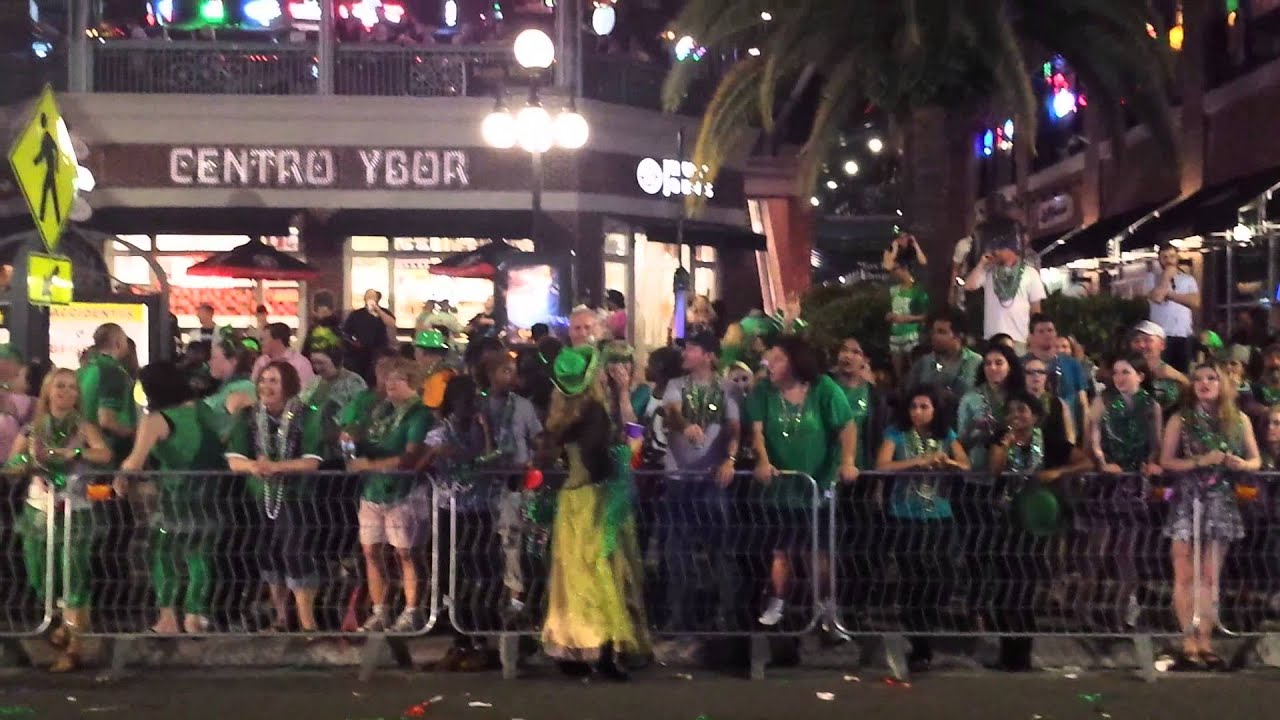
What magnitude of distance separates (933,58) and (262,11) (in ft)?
44.9

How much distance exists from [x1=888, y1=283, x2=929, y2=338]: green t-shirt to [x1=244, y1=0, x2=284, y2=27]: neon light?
14785 mm

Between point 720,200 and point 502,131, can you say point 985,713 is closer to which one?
point 502,131

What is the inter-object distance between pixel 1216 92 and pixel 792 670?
19.2 meters

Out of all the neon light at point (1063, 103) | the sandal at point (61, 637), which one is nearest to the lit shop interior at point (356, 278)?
the neon light at point (1063, 103)

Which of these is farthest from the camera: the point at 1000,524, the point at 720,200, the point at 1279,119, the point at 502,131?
the point at 720,200

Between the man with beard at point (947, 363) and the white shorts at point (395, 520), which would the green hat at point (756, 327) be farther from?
the white shorts at point (395, 520)

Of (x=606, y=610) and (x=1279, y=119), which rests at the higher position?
(x=1279, y=119)

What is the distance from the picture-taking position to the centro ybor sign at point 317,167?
23.9m

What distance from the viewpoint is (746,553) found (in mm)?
8781

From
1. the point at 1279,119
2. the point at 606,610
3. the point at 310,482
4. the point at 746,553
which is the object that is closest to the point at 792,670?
the point at 746,553

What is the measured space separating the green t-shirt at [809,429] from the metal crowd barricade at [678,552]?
248 mm

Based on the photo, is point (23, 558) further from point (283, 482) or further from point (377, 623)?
point (377, 623)

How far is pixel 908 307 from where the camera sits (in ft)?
42.4

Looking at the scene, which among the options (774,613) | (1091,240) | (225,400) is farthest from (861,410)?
(1091,240)
